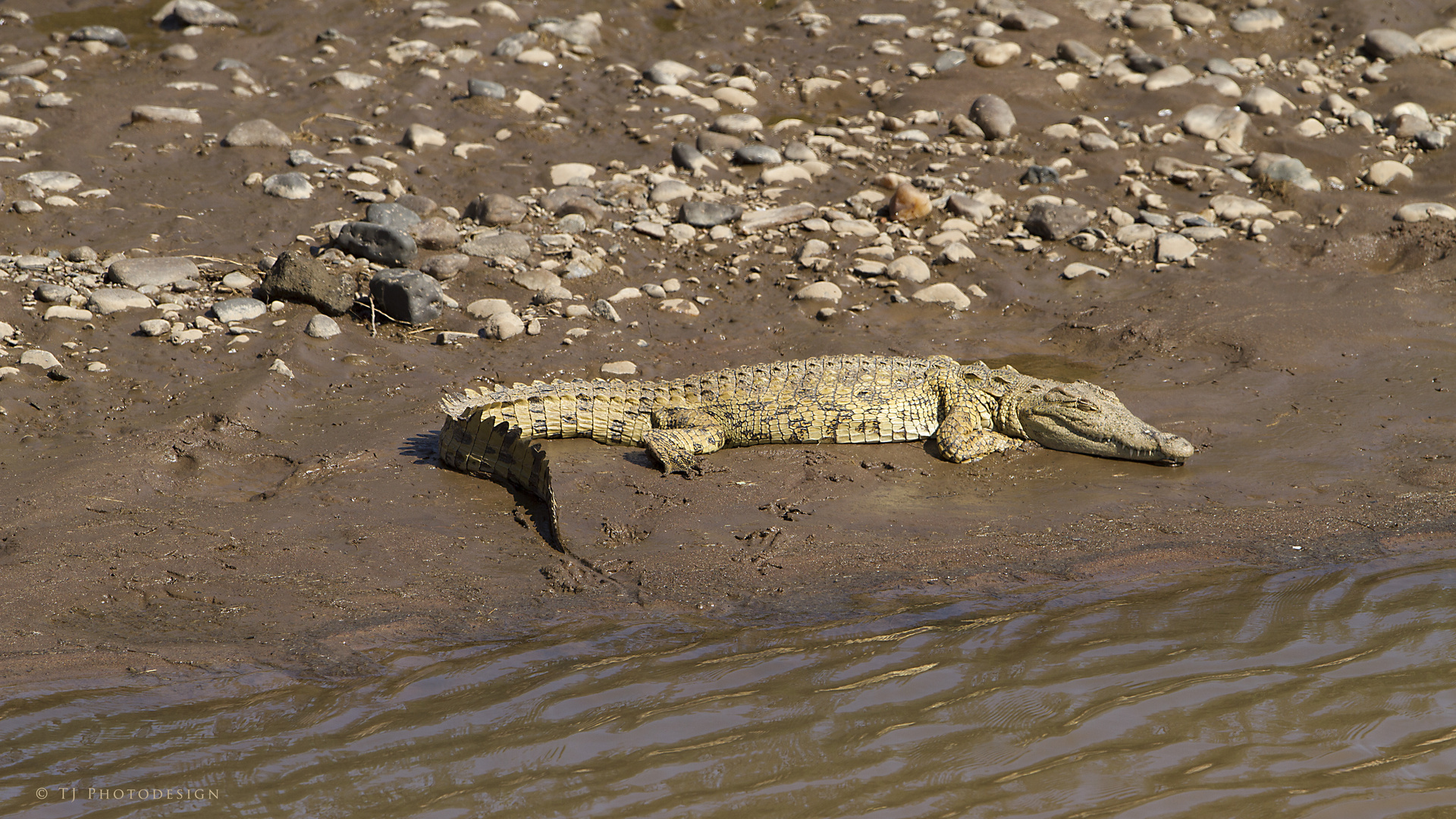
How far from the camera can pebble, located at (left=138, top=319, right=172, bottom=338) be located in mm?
7082

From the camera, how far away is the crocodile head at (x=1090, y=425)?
5.95 metres

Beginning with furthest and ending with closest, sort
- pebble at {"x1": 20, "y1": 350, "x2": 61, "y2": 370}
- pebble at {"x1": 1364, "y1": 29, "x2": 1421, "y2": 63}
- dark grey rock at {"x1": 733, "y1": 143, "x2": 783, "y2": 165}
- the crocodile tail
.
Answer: pebble at {"x1": 1364, "y1": 29, "x2": 1421, "y2": 63} → dark grey rock at {"x1": 733, "y1": 143, "x2": 783, "y2": 165} → pebble at {"x1": 20, "y1": 350, "x2": 61, "y2": 370} → the crocodile tail

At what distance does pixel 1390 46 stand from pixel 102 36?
46.7ft

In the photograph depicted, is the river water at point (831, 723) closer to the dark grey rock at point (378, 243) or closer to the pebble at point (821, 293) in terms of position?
the pebble at point (821, 293)

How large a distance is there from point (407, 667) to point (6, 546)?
2.30 metres

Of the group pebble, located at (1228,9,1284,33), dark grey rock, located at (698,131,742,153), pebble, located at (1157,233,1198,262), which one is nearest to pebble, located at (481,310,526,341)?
dark grey rock, located at (698,131,742,153)

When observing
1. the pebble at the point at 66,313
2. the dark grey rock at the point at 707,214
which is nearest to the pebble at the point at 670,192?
the dark grey rock at the point at 707,214

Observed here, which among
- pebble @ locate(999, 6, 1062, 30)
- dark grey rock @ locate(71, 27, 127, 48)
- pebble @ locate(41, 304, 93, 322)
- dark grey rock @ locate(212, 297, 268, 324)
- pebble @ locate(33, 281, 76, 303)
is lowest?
dark grey rock @ locate(212, 297, 268, 324)

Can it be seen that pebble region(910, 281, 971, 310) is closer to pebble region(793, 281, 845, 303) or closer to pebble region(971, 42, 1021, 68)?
pebble region(793, 281, 845, 303)

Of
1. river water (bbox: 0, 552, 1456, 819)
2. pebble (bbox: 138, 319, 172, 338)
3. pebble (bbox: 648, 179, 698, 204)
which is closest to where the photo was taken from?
river water (bbox: 0, 552, 1456, 819)

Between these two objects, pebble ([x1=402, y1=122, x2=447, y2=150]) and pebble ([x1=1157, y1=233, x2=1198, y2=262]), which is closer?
pebble ([x1=1157, y1=233, x2=1198, y2=262])

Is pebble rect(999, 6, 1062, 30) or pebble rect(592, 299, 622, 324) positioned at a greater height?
pebble rect(999, 6, 1062, 30)

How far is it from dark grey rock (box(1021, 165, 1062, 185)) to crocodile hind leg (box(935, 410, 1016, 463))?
14.5 feet

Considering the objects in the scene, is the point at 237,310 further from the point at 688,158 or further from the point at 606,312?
the point at 688,158
